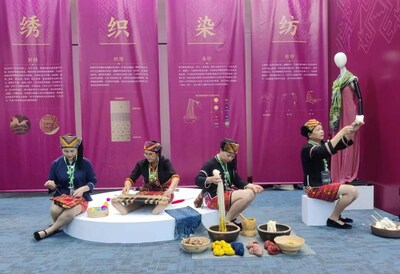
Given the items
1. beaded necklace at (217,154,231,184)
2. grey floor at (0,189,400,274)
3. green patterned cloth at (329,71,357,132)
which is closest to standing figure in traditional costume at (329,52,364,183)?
green patterned cloth at (329,71,357,132)

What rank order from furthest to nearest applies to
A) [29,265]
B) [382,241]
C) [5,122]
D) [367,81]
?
1. [5,122]
2. [367,81]
3. [382,241]
4. [29,265]

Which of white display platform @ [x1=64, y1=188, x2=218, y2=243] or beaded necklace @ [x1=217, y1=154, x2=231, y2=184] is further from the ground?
beaded necklace @ [x1=217, y1=154, x2=231, y2=184]

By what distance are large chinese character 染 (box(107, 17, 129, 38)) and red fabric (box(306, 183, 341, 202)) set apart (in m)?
3.81

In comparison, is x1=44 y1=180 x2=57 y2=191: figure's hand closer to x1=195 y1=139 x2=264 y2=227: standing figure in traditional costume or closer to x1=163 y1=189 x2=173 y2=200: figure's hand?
x1=163 y1=189 x2=173 y2=200: figure's hand

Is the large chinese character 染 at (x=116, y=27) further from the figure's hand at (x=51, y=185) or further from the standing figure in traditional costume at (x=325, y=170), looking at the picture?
the standing figure in traditional costume at (x=325, y=170)

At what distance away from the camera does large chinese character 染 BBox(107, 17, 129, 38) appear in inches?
245

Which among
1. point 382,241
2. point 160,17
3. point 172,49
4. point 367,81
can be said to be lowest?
point 382,241

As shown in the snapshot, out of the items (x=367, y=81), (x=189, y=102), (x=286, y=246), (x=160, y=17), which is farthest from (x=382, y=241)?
(x=160, y=17)

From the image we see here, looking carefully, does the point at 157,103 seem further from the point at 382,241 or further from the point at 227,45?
the point at 382,241

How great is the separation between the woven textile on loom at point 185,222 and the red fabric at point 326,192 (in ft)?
4.07

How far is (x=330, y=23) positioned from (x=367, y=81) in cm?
162

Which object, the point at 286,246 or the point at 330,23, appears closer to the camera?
the point at 286,246

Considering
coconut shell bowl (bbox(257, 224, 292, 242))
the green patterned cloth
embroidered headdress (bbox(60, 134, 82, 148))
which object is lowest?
coconut shell bowl (bbox(257, 224, 292, 242))

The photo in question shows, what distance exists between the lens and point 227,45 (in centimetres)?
630
